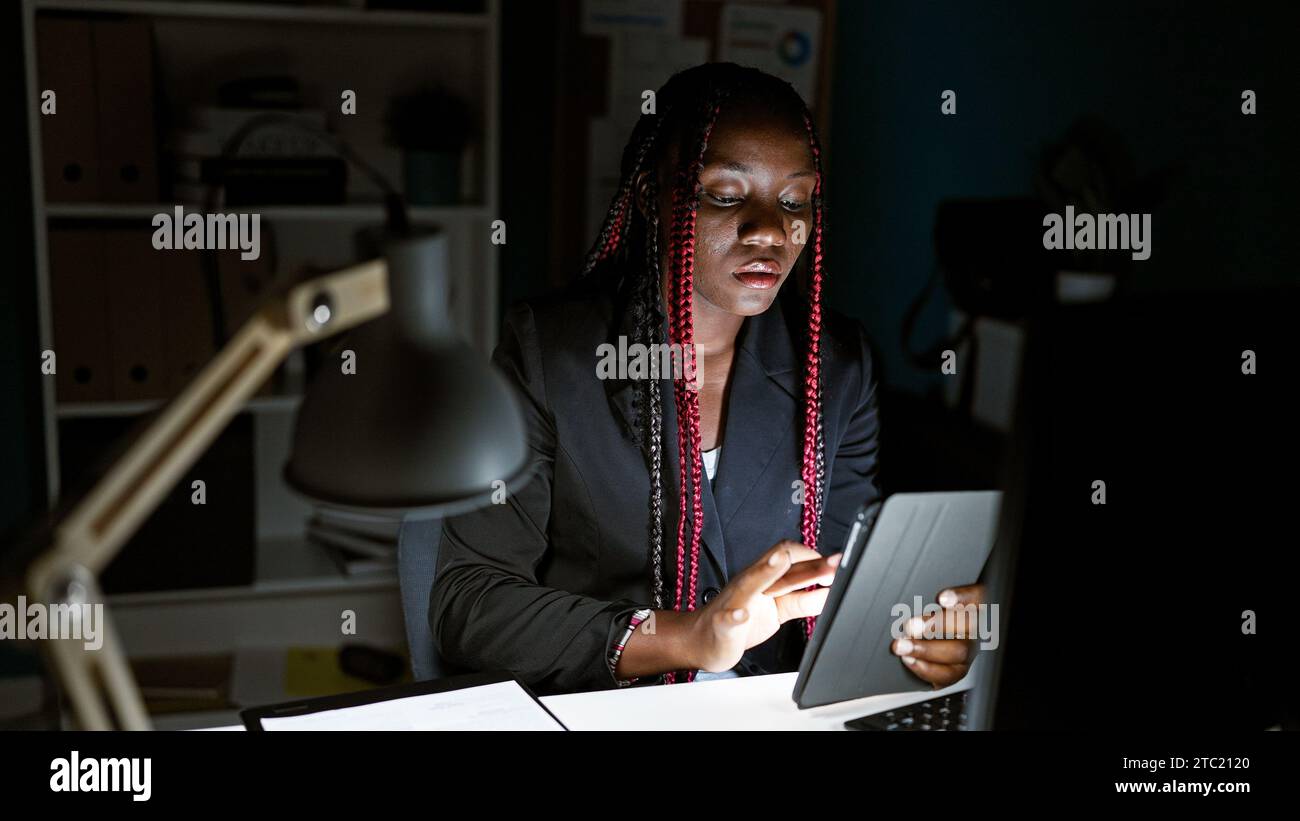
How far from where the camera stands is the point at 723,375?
160cm

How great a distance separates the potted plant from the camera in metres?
2.62

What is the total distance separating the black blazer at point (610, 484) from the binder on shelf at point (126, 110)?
1271 mm

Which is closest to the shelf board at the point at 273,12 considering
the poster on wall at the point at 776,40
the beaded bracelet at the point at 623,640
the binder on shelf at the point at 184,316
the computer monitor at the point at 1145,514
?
the binder on shelf at the point at 184,316

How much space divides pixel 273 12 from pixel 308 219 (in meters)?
0.48

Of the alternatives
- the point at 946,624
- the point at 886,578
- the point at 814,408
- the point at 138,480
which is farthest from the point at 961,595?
the point at 138,480

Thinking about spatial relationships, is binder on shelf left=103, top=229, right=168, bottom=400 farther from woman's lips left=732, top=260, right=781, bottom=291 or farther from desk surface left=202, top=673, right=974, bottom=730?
desk surface left=202, top=673, right=974, bottom=730

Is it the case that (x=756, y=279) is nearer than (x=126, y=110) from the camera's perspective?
Yes

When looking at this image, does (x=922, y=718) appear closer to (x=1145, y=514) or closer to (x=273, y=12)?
(x=1145, y=514)

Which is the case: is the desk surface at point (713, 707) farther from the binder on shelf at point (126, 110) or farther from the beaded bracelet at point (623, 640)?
the binder on shelf at point (126, 110)

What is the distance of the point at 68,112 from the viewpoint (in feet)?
7.79

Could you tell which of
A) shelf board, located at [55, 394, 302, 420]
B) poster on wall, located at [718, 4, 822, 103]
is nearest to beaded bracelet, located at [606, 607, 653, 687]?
shelf board, located at [55, 394, 302, 420]

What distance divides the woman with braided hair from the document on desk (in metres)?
0.24

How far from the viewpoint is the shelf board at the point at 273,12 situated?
2.37 m
